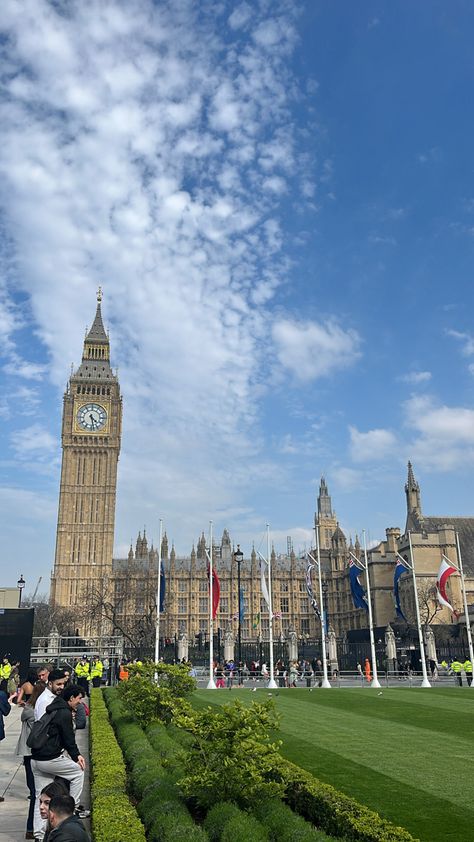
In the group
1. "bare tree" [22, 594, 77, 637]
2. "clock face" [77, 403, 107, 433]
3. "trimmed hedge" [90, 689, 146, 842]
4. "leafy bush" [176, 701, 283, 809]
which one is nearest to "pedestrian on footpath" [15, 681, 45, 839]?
"trimmed hedge" [90, 689, 146, 842]

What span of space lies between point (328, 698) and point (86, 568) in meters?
76.6

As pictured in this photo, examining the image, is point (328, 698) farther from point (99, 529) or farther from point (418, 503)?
→ point (99, 529)

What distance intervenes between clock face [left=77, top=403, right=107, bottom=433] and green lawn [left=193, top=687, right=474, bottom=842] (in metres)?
80.9

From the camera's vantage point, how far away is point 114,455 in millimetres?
102062

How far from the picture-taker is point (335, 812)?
295 inches

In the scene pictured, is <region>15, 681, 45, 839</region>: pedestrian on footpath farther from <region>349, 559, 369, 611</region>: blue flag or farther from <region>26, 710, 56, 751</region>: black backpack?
<region>349, 559, 369, 611</region>: blue flag

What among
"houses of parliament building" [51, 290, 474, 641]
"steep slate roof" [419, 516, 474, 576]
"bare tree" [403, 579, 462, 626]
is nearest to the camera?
"bare tree" [403, 579, 462, 626]

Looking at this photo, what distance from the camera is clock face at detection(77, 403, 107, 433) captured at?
101938 millimetres

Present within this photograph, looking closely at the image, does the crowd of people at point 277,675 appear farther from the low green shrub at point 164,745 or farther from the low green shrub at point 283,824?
the low green shrub at point 283,824

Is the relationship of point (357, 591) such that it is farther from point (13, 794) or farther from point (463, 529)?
point (463, 529)

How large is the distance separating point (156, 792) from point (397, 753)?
625 centimetres

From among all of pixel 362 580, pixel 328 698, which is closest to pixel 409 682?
pixel 328 698

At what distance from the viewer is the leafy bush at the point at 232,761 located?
314 inches

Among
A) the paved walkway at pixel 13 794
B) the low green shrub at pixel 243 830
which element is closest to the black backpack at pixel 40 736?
the paved walkway at pixel 13 794
